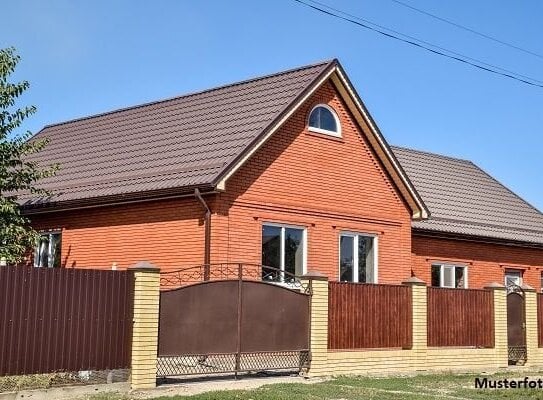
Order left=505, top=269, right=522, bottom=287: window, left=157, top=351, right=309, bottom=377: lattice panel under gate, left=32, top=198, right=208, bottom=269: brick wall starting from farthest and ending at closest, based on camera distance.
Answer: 1. left=505, top=269, right=522, bottom=287: window
2. left=32, top=198, right=208, bottom=269: brick wall
3. left=157, top=351, right=309, bottom=377: lattice panel under gate

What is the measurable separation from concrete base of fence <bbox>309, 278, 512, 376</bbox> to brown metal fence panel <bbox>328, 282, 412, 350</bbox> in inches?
5.4

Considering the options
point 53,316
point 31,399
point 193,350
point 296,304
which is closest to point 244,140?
point 296,304

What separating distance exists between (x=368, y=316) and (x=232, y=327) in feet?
10.9

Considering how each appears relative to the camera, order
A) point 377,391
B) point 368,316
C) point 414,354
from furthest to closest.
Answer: point 414,354 → point 368,316 → point 377,391

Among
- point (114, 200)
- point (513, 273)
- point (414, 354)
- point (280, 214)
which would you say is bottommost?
point (414, 354)

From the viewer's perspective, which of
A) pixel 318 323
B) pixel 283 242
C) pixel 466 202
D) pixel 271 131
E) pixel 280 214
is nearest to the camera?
pixel 318 323

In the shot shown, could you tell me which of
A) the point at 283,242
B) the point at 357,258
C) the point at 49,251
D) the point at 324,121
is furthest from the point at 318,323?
the point at 49,251

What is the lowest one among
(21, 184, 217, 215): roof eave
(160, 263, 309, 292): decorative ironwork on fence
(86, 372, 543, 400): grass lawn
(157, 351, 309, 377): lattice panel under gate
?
(86, 372, 543, 400): grass lawn

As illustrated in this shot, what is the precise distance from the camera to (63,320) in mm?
11320

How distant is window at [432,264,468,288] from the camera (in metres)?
23.2

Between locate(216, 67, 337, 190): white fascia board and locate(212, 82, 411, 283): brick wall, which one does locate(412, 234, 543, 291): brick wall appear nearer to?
locate(212, 82, 411, 283): brick wall

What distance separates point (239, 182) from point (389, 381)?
207 inches

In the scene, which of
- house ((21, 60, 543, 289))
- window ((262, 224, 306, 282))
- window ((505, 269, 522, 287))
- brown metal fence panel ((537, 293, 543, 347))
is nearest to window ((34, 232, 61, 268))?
house ((21, 60, 543, 289))

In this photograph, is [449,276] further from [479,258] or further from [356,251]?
[356,251]
